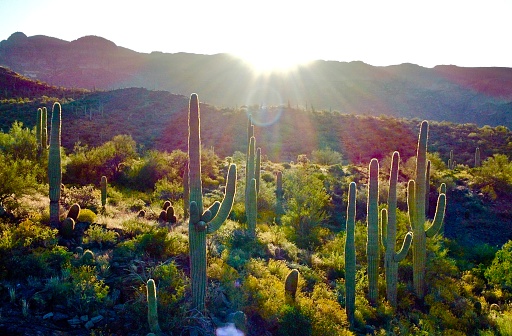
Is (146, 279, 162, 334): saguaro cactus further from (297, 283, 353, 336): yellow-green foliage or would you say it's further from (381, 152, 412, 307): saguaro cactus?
(381, 152, 412, 307): saguaro cactus

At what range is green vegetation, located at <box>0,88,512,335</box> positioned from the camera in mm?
8172

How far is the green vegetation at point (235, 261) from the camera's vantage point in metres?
8.17

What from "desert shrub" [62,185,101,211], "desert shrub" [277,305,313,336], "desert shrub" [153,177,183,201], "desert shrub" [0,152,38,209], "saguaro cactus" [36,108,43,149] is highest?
"saguaro cactus" [36,108,43,149]

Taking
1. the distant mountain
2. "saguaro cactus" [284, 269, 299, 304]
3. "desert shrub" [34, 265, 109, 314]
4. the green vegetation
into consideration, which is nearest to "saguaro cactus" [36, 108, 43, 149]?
the green vegetation

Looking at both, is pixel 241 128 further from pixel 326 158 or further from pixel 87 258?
pixel 87 258

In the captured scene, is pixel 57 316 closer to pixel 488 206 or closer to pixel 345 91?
pixel 488 206

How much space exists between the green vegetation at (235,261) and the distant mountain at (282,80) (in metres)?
58.7

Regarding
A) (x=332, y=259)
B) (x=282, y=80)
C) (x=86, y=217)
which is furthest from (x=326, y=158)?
(x=282, y=80)

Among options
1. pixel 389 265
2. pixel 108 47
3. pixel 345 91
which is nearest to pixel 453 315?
pixel 389 265

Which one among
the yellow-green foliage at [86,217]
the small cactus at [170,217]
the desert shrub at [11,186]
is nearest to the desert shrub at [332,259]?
the small cactus at [170,217]

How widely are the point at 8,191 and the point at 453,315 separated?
1333cm

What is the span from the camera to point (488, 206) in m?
23.9

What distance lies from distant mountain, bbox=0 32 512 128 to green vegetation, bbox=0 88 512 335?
58709 mm

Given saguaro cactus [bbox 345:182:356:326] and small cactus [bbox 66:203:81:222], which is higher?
small cactus [bbox 66:203:81:222]
